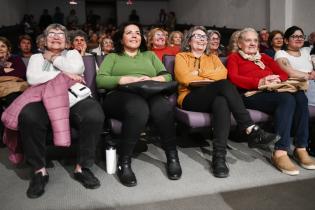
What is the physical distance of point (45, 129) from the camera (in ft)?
7.51

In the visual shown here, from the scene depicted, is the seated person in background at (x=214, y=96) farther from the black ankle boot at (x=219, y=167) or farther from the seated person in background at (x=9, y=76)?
the seated person in background at (x=9, y=76)

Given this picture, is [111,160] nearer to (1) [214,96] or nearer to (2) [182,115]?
(2) [182,115]

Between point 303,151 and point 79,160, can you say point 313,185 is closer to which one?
point 303,151

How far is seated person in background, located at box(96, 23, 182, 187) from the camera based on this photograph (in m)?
2.37

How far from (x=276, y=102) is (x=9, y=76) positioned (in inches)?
86.6

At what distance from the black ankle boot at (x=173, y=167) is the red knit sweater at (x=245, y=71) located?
83 cm

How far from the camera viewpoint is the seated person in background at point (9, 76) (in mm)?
2912

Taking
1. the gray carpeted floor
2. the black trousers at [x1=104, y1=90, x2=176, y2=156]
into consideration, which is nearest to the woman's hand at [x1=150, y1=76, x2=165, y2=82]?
the black trousers at [x1=104, y1=90, x2=176, y2=156]

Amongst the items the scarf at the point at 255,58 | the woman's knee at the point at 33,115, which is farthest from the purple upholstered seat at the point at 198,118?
the woman's knee at the point at 33,115

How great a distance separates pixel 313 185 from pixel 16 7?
12.5 metres

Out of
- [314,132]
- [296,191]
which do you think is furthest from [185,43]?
[296,191]

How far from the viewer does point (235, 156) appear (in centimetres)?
287

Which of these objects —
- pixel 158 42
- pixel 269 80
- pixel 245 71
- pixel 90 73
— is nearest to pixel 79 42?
pixel 158 42

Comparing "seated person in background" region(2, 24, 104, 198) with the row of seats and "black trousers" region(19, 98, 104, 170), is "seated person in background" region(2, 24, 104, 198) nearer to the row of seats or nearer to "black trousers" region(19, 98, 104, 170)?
"black trousers" region(19, 98, 104, 170)
